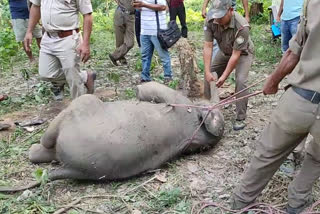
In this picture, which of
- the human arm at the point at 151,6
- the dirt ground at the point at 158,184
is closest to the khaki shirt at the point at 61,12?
the dirt ground at the point at 158,184

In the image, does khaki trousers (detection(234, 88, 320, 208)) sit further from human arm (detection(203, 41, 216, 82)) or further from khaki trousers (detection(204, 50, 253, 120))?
human arm (detection(203, 41, 216, 82))

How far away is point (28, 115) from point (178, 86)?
201 centimetres

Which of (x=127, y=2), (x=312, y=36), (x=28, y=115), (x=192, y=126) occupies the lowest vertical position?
(x=28, y=115)

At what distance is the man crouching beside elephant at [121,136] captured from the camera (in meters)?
3.59

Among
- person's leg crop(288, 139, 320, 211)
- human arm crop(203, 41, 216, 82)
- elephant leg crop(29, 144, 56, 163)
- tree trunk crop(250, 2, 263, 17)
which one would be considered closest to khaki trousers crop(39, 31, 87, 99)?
elephant leg crop(29, 144, 56, 163)

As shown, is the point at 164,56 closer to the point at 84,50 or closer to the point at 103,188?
the point at 84,50

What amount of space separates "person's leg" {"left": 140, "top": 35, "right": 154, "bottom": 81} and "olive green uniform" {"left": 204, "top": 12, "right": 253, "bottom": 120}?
4.57 feet

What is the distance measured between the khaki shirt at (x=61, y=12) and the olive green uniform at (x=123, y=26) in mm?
1990

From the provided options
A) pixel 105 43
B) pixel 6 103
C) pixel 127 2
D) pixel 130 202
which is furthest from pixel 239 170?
pixel 105 43

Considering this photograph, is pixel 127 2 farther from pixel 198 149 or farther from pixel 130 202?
pixel 130 202

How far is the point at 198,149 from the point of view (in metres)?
4.29

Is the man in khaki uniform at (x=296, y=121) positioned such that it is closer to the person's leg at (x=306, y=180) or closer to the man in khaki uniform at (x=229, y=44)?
the person's leg at (x=306, y=180)

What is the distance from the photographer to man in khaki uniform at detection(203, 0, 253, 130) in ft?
14.2

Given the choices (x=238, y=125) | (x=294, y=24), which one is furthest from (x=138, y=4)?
(x=238, y=125)
